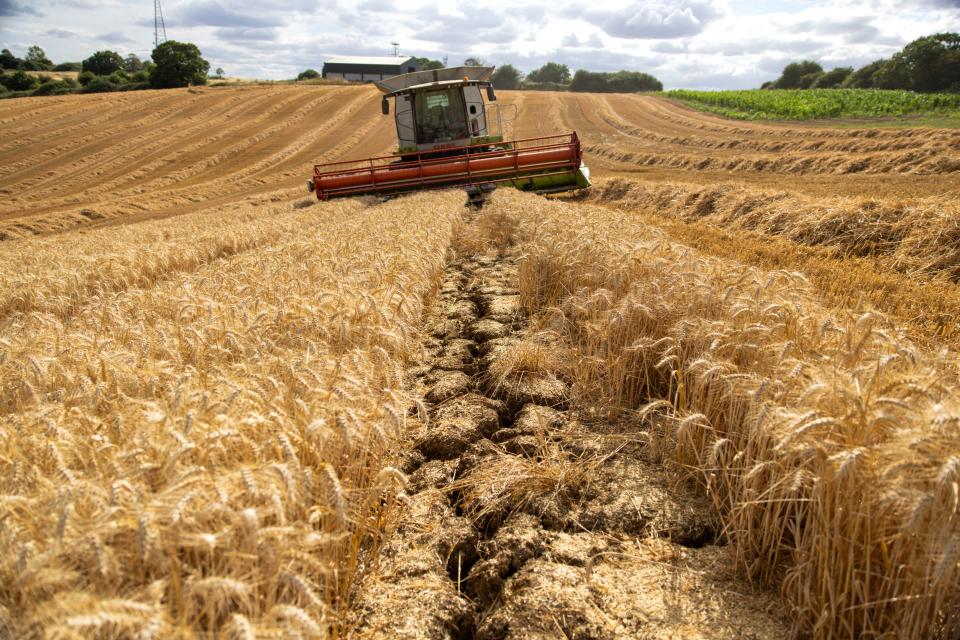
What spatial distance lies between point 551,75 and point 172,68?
77.6m

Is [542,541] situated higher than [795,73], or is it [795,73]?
[795,73]

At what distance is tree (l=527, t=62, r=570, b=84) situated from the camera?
11250cm

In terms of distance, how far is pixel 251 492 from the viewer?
5.37 feet

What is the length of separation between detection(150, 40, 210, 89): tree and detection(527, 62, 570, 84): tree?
7184cm

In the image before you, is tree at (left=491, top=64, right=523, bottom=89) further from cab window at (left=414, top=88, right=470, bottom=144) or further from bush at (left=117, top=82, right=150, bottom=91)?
cab window at (left=414, top=88, right=470, bottom=144)

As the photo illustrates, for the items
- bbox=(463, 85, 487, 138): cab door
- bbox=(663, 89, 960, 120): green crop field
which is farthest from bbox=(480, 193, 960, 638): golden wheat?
bbox=(663, 89, 960, 120): green crop field

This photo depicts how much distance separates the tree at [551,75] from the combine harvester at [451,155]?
10511cm

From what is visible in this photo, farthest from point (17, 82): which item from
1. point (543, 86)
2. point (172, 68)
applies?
point (543, 86)

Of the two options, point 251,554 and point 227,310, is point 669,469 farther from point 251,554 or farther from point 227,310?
point 227,310

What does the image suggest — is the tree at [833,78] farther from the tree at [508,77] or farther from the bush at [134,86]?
the bush at [134,86]

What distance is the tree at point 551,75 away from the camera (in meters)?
112

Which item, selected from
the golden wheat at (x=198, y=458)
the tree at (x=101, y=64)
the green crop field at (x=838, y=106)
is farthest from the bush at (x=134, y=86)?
the golden wheat at (x=198, y=458)

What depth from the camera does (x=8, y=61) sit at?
70875 millimetres

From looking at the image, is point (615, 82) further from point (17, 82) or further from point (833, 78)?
point (17, 82)
